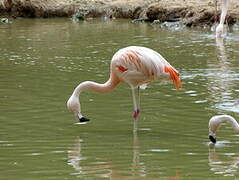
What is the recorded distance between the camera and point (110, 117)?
8594 millimetres

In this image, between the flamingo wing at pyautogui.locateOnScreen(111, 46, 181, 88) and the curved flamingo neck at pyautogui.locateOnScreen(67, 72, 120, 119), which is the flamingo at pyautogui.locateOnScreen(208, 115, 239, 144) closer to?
the flamingo wing at pyautogui.locateOnScreen(111, 46, 181, 88)

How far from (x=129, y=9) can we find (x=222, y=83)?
13193 mm

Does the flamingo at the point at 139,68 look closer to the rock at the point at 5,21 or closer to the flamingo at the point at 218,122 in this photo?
the flamingo at the point at 218,122

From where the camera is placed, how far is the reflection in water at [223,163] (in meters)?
6.09

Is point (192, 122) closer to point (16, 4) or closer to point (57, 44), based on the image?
point (57, 44)

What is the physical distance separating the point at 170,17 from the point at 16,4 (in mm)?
6745

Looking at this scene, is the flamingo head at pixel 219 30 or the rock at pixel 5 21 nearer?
the flamingo head at pixel 219 30

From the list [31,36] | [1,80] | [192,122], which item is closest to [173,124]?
[192,122]

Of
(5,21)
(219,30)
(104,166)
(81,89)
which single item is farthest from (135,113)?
(5,21)

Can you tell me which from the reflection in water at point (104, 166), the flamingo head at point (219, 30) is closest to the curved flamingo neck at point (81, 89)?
the reflection in water at point (104, 166)

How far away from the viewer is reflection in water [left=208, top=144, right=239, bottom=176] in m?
6.09

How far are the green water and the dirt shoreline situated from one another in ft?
13.3

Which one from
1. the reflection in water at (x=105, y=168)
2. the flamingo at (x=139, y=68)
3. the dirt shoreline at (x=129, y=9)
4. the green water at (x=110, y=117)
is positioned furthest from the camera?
the dirt shoreline at (x=129, y=9)

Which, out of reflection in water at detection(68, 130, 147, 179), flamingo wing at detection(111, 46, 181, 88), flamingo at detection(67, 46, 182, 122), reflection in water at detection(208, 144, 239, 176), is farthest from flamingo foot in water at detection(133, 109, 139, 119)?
reflection in water at detection(208, 144, 239, 176)
